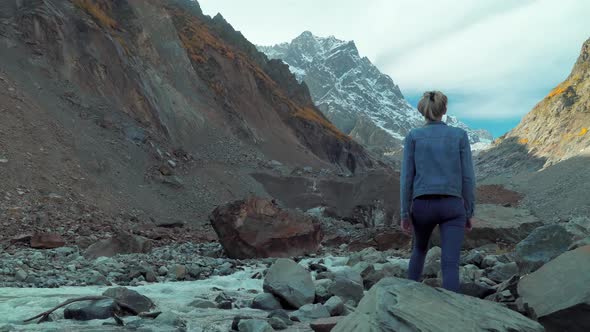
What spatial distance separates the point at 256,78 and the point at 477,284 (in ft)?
190

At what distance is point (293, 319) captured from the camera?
20.5 feet

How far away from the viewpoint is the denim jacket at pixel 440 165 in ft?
16.4

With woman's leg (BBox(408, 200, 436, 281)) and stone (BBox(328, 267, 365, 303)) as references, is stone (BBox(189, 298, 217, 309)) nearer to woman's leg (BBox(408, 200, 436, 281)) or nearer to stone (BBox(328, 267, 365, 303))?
stone (BBox(328, 267, 365, 303))

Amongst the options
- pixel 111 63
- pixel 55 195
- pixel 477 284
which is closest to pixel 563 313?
pixel 477 284

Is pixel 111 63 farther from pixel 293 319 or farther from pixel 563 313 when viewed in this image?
pixel 563 313

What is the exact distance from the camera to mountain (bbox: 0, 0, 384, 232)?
810 inches

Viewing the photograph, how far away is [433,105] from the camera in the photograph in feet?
17.1

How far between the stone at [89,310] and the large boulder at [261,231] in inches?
303

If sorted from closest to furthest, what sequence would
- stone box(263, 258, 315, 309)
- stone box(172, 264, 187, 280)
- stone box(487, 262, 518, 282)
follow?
stone box(263, 258, 315, 309)
stone box(487, 262, 518, 282)
stone box(172, 264, 187, 280)

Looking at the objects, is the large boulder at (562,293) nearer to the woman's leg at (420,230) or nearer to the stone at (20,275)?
the woman's leg at (420,230)

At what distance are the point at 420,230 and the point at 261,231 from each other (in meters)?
9.53

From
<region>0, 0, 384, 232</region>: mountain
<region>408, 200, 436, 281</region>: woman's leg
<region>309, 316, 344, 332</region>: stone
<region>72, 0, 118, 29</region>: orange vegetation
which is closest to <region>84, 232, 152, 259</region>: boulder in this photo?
<region>0, 0, 384, 232</region>: mountain

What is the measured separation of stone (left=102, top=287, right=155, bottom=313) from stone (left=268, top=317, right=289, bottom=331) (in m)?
1.86

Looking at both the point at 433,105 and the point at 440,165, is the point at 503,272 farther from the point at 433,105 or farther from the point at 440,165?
the point at 433,105
